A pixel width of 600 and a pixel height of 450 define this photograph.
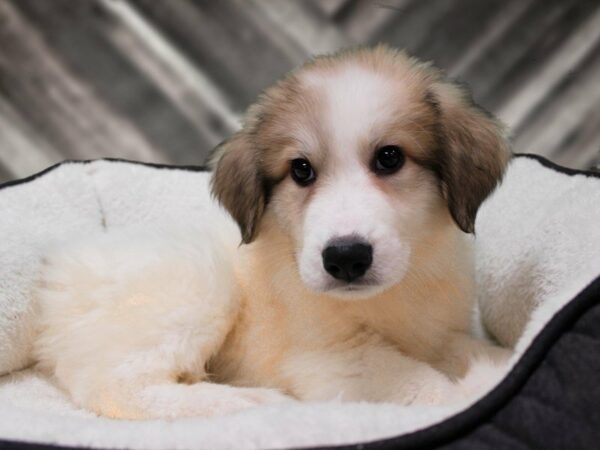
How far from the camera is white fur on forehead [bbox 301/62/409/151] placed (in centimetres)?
162

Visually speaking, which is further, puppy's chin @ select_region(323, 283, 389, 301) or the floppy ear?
the floppy ear

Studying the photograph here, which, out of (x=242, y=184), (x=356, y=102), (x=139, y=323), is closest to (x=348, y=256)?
(x=356, y=102)

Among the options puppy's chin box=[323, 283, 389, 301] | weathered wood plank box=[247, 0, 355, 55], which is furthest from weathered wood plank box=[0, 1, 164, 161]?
puppy's chin box=[323, 283, 389, 301]

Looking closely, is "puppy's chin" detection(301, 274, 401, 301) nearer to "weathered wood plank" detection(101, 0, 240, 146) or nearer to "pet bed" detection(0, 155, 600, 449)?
"pet bed" detection(0, 155, 600, 449)

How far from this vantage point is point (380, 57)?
5.98ft

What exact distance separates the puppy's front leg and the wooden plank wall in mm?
1479

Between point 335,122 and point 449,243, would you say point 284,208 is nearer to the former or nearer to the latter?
point 335,122

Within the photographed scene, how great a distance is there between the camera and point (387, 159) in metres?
1.66

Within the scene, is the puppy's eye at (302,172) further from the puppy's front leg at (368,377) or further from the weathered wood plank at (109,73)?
the weathered wood plank at (109,73)

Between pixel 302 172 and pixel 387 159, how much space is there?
216 millimetres

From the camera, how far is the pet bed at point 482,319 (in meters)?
1.25

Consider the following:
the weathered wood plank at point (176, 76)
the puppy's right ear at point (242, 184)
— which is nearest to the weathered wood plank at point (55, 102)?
the weathered wood plank at point (176, 76)

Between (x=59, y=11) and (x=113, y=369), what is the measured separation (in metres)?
1.77

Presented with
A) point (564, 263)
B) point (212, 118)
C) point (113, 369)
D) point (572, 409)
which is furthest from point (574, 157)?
point (113, 369)
